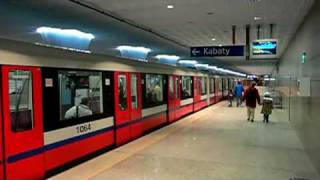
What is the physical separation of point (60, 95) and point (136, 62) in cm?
389

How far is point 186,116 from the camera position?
16.0 metres

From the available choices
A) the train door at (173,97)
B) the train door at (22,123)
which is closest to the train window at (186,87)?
the train door at (173,97)

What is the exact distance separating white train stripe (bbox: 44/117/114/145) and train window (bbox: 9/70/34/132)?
538mm

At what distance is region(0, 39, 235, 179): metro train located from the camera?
4.96 metres

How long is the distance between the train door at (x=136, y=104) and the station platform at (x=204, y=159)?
33 centimetres

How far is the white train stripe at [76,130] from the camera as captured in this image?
5.82 m

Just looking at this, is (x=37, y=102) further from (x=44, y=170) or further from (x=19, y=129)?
(x=44, y=170)

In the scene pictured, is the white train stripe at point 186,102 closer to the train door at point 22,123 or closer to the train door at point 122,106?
the train door at point 122,106

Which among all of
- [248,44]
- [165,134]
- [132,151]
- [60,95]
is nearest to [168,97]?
[165,134]

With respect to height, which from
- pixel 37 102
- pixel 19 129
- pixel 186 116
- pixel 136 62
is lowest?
pixel 186 116

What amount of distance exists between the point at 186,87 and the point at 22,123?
11914 mm

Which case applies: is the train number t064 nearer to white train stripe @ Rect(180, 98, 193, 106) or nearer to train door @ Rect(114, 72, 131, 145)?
train door @ Rect(114, 72, 131, 145)

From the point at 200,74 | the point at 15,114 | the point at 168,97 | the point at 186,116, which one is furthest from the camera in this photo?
the point at 200,74

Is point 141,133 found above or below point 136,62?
below
